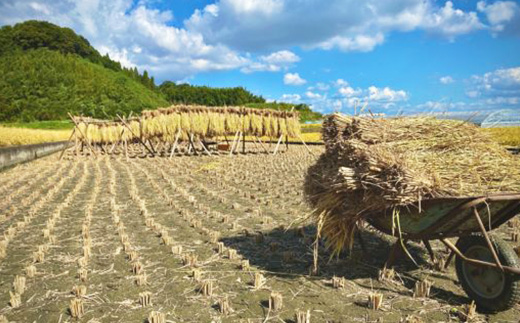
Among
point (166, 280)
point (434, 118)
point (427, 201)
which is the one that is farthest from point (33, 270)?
point (434, 118)

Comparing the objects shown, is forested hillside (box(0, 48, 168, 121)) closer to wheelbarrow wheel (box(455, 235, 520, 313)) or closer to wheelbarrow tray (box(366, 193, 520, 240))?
wheelbarrow tray (box(366, 193, 520, 240))

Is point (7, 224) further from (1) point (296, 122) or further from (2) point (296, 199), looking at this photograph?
(1) point (296, 122)

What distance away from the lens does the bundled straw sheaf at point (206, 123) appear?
18.4 meters

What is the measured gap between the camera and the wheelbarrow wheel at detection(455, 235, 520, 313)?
288 cm

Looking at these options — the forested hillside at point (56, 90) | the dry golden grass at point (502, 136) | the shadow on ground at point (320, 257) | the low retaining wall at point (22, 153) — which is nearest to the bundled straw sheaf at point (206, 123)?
the low retaining wall at point (22, 153)

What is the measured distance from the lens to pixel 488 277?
3.11 m

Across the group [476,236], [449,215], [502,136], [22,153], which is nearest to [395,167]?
[449,215]

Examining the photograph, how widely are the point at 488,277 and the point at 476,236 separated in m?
0.35

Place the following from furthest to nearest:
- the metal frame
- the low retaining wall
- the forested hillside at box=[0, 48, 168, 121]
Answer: the forested hillside at box=[0, 48, 168, 121] → the low retaining wall → the metal frame

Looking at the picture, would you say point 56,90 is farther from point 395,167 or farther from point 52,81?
point 395,167

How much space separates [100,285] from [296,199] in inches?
184

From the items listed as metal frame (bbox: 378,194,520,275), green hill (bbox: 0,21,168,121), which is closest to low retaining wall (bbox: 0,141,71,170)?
metal frame (bbox: 378,194,520,275)

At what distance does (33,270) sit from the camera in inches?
156

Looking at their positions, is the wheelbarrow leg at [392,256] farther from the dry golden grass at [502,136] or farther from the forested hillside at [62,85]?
the forested hillside at [62,85]
